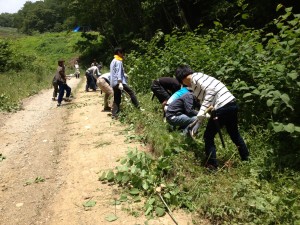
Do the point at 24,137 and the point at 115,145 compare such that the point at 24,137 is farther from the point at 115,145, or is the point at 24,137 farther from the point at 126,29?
the point at 126,29

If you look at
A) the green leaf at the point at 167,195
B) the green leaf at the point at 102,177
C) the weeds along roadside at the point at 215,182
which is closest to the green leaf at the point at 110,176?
the weeds along roadside at the point at 215,182

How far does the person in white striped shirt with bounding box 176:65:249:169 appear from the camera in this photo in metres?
4.38

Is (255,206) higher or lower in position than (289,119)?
lower

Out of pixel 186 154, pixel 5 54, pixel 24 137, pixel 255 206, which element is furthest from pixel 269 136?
pixel 5 54

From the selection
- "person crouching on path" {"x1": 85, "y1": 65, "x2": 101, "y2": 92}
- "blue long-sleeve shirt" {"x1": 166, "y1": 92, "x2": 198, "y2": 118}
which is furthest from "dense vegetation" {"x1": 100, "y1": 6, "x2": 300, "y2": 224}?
"person crouching on path" {"x1": 85, "y1": 65, "x2": 101, "y2": 92}

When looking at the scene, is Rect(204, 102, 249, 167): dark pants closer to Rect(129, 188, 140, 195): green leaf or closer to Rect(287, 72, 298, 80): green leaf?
Rect(287, 72, 298, 80): green leaf

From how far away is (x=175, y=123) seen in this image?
5.73 meters

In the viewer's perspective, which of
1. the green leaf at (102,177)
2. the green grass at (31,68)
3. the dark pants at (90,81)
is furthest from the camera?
the dark pants at (90,81)

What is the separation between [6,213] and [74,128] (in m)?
3.97

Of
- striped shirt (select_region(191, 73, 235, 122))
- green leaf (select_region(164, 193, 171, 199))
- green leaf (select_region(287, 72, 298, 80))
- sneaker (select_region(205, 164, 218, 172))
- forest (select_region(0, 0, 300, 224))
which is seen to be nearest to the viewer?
forest (select_region(0, 0, 300, 224))

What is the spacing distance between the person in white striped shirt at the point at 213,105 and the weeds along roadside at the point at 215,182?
24cm

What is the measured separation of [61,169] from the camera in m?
5.50

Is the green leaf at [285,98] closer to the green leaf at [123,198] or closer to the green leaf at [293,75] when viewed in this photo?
the green leaf at [293,75]

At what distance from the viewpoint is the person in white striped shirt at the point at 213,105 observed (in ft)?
14.4
